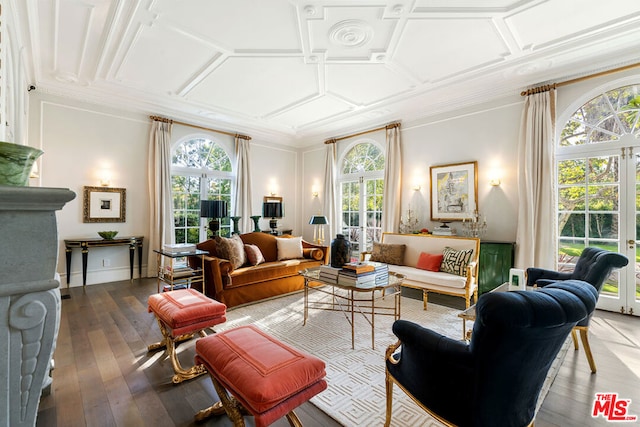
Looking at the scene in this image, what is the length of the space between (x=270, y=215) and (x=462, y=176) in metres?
3.63

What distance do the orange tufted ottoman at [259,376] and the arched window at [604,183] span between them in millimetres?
4398

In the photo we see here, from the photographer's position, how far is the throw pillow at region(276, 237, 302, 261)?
16.1ft

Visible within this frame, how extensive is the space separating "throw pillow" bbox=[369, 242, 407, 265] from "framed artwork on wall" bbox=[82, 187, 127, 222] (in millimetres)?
4708

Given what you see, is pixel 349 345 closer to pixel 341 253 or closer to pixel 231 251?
pixel 341 253

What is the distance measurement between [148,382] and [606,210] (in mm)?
5551

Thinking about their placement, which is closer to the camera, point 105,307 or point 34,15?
point 34,15

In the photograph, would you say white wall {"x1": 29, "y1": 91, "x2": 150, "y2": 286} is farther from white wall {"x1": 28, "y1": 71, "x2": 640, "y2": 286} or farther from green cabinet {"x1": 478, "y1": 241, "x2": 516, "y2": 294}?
green cabinet {"x1": 478, "y1": 241, "x2": 516, "y2": 294}

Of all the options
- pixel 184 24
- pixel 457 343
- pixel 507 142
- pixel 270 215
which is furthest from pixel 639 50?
pixel 270 215

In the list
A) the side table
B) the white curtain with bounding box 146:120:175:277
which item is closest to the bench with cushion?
the side table

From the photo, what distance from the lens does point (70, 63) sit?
13.1 ft

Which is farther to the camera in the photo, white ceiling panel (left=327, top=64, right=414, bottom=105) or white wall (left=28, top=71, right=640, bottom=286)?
white wall (left=28, top=71, right=640, bottom=286)

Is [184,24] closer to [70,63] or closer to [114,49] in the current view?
[114,49]

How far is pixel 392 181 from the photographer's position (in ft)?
19.3

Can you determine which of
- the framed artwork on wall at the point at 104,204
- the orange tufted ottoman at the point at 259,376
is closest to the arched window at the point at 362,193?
the framed artwork on wall at the point at 104,204
